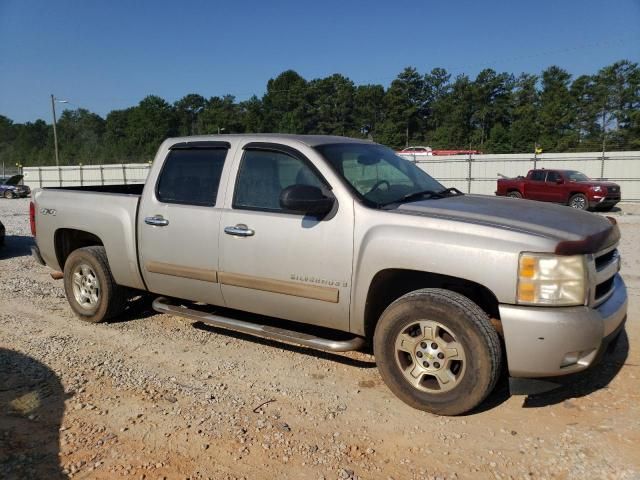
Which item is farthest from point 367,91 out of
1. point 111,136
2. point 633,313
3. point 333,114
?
point 633,313

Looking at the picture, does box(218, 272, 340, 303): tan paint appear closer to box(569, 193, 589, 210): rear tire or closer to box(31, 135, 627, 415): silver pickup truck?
box(31, 135, 627, 415): silver pickup truck

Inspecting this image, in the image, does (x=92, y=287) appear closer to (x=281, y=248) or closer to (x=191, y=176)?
(x=191, y=176)

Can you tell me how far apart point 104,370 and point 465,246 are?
2936 millimetres

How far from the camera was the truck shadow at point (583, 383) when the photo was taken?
3.73 meters

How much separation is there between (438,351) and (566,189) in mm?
19460

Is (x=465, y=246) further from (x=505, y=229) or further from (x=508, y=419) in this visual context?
(x=508, y=419)

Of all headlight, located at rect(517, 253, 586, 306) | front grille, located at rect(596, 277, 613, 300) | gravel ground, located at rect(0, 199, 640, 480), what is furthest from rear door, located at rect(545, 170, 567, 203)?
headlight, located at rect(517, 253, 586, 306)

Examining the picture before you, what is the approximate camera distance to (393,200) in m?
4.09

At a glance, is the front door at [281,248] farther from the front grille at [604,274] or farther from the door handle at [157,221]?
the front grille at [604,274]

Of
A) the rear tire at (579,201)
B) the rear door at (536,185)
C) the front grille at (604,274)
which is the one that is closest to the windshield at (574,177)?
the rear tire at (579,201)

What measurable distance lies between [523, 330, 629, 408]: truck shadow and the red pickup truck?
1728cm

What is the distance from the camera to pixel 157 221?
4742mm

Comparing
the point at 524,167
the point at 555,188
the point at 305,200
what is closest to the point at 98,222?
the point at 305,200

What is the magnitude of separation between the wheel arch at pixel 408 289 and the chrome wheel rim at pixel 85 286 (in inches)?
117
